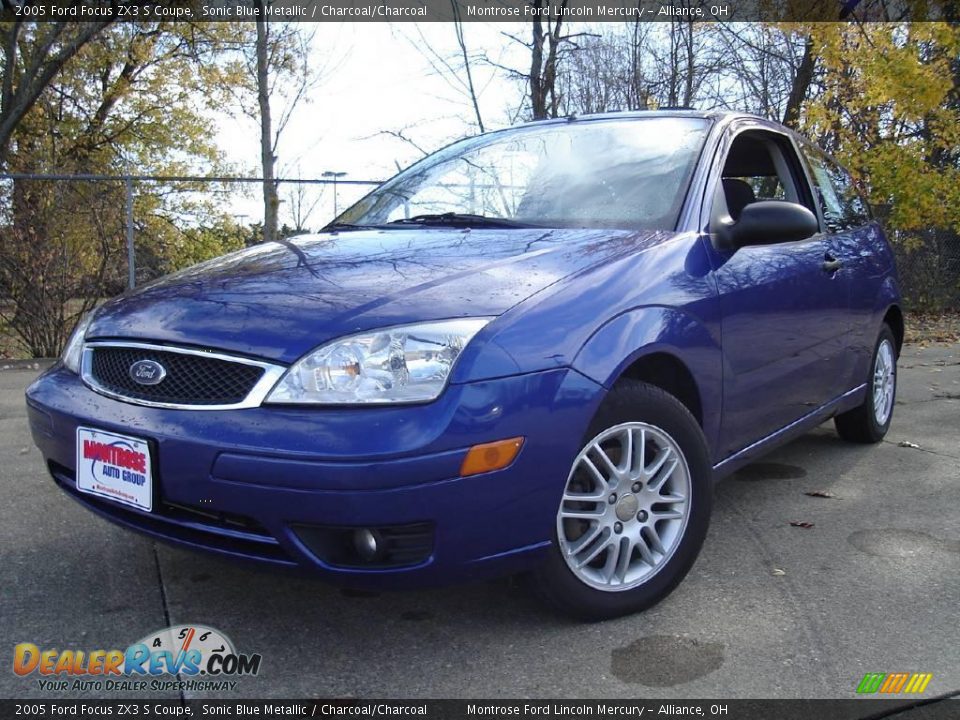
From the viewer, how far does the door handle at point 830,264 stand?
3.55m

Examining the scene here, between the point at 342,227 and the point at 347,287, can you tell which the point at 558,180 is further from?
the point at 347,287

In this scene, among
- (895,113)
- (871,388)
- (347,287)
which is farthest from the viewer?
(895,113)

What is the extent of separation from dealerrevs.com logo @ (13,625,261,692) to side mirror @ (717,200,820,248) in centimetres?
201

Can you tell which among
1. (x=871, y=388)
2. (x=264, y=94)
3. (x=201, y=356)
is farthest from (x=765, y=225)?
(x=264, y=94)

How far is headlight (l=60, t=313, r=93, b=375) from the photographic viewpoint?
2564 millimetres

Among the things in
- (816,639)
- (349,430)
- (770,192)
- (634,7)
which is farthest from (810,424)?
(634,7)

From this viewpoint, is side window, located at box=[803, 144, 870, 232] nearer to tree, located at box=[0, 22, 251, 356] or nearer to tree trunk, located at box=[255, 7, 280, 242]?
tree, located at box=[0, 22, 251, 356]

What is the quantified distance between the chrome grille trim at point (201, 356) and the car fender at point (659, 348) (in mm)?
768

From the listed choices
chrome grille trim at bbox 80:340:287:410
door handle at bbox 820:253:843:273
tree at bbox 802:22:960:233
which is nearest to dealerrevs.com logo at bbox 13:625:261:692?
chrome grille trim at bbox 80:340:287:410

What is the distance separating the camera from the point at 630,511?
2441 mm

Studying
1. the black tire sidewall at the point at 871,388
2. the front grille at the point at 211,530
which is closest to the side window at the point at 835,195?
the black tire sidewall at the point at 871,388

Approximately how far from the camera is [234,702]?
2029mm

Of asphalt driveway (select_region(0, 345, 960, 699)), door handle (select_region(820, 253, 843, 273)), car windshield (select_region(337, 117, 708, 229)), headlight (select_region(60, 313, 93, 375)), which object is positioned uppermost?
car windshield (select_region(337, 117, 708, 229))

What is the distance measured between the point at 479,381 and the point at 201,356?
73 cm
